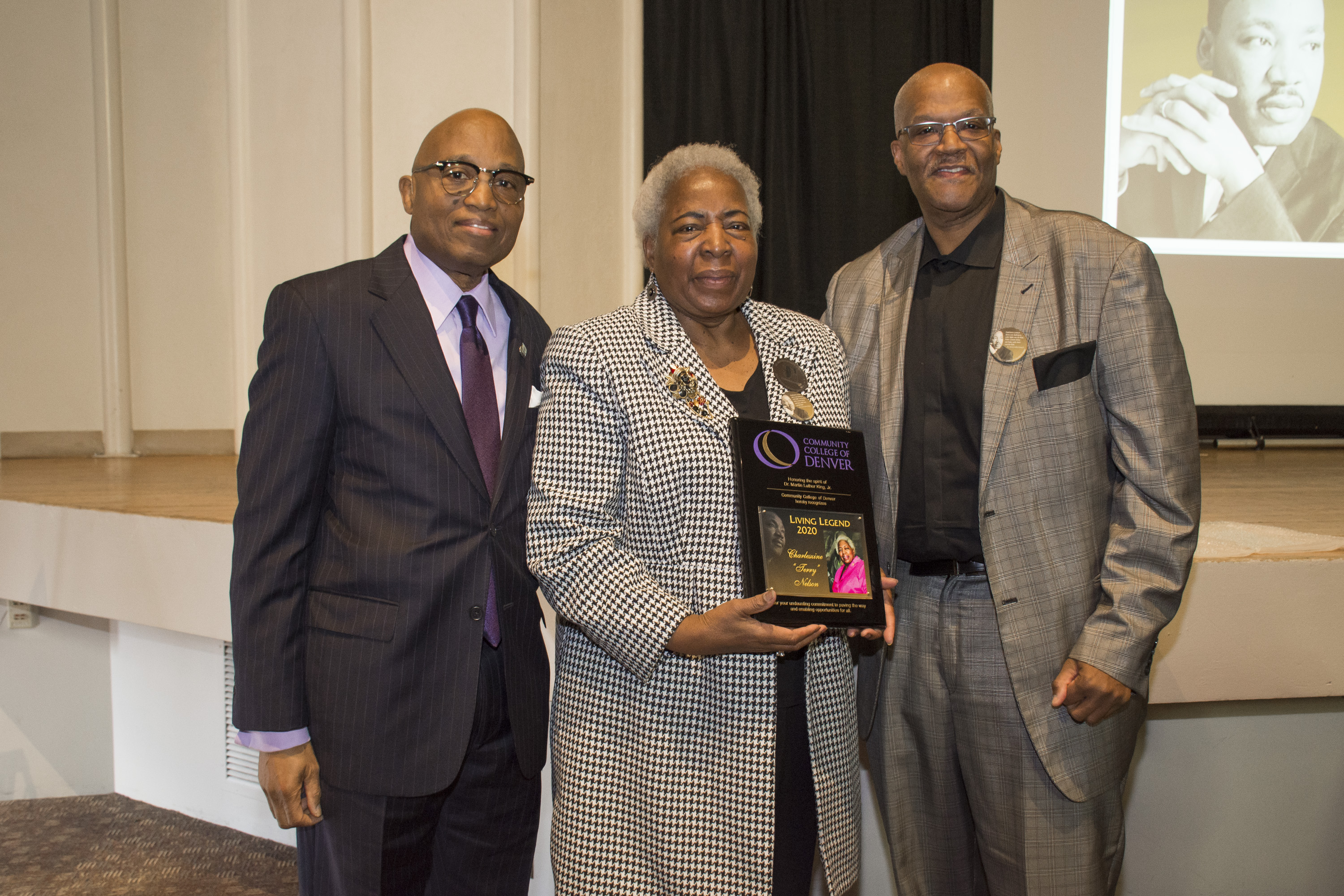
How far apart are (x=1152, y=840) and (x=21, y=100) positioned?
6155 millimetres

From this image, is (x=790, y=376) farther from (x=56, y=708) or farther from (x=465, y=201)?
(x=56, y=708)

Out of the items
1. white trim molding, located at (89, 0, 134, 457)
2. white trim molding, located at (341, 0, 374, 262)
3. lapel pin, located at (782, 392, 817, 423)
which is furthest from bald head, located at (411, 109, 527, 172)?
white trim molding, located at (89, 0, 134, 457)

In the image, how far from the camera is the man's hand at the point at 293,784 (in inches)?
58.5

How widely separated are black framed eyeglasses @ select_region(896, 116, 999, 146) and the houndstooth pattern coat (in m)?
0.61

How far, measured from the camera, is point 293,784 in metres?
1.49

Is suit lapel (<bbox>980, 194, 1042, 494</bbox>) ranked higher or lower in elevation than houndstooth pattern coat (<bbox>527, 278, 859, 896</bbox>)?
higher

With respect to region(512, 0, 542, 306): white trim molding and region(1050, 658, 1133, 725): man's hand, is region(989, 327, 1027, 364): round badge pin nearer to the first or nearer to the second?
region(1050, 658, 1133, 725): man's hand

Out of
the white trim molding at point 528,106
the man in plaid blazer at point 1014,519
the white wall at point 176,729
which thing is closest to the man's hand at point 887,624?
the man in plaid blazer at point 1014,519

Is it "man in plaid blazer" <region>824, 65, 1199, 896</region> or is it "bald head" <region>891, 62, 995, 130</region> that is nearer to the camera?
"man in plaid blazer" <region>824, 65, 1199, 896</region>

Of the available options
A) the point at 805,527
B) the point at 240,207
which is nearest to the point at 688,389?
the point at 805,527

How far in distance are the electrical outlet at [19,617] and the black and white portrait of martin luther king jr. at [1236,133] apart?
569 cm

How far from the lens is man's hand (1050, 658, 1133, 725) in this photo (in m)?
1.50

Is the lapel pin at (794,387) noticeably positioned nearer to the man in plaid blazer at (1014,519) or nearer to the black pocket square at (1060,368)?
the man in plaid blazer at (1014,519)

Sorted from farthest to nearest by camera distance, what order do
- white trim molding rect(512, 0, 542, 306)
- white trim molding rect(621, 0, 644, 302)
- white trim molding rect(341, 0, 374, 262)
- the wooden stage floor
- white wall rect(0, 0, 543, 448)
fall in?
white trim molding rect(621, 0, 644, 302) → white wall rect(0, 0, 543, 448) → white trim molding rect(341, 0, 374, 262) → white trim molding rect(512, 0, 542, 306) → the wooden stage floor
